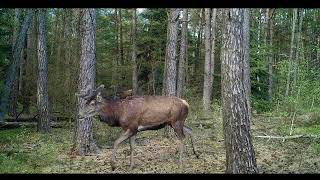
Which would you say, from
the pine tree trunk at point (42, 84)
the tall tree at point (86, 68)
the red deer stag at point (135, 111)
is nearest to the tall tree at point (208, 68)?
the pine tree trunk at point (42, 84)

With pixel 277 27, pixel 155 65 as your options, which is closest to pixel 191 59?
pixel 155 65

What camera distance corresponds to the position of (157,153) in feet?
42.1

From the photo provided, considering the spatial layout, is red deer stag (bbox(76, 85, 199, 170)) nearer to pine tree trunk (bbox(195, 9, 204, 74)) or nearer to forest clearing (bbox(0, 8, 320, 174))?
forest clearing (bbox(0, 8, 320, 174))

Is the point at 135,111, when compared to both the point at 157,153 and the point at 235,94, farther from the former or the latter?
the point at 235,94

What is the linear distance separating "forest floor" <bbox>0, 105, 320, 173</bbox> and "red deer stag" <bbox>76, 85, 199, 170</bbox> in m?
0.75

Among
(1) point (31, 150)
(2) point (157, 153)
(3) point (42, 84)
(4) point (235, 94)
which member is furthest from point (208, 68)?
(4) point (235, 94)

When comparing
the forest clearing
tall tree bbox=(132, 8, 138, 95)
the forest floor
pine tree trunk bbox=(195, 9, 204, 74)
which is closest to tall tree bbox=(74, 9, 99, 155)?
the forest clearing

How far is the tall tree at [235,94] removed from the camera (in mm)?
8281

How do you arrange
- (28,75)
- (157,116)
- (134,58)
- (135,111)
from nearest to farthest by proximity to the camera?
(135,111) < (157,116) < (28,75) < (134,58)

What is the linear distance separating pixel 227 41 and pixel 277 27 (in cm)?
2808

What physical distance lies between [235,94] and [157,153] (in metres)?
4.99

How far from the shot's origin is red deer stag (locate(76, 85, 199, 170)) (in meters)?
11.3

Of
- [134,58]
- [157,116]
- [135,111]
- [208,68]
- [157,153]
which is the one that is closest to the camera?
[135,111]

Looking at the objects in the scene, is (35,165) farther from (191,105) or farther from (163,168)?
(191,105)
